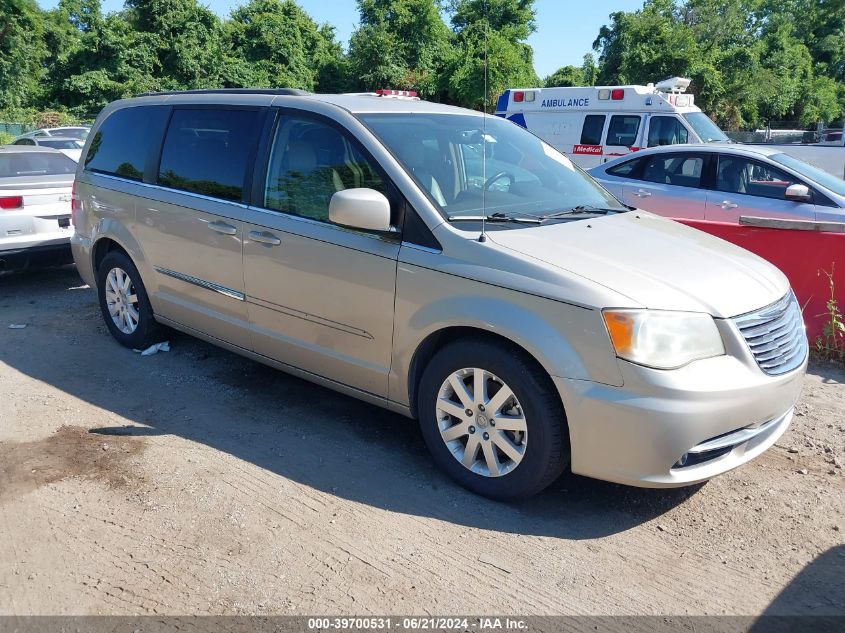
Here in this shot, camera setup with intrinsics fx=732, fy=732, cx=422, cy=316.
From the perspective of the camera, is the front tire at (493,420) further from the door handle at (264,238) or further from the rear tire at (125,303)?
the rear tire at (125,303)

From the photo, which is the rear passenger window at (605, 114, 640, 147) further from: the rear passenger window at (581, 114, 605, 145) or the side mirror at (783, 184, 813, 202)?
the side mirror at (783, 184, 813, 202)

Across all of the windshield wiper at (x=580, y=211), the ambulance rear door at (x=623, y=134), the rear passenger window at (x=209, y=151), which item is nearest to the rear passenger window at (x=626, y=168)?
the ambulance rear door at (x=623, y=134)

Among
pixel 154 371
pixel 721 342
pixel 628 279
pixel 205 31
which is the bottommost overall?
pixel 154 371

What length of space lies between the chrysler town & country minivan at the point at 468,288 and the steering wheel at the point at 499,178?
0.05 feet

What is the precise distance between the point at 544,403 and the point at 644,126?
423 inches

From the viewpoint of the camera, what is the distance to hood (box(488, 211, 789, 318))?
3.24m

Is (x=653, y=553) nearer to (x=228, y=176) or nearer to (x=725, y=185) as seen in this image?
(x=228, y=176)

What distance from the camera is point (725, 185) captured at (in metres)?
8.30

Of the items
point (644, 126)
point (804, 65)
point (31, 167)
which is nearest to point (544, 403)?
point (31, 167)

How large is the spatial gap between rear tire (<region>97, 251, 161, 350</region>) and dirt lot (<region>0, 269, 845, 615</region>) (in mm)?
860

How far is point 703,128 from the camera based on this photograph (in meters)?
12.5

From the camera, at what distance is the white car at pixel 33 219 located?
285 inches

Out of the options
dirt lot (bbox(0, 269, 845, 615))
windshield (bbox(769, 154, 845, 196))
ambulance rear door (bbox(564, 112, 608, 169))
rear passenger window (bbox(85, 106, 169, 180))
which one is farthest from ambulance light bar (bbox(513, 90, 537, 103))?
dirt lot (bbox(0, 269, 845, 615))

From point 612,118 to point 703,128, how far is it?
160 cm
